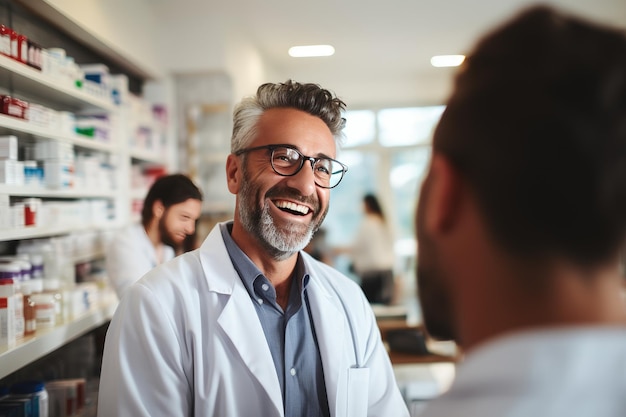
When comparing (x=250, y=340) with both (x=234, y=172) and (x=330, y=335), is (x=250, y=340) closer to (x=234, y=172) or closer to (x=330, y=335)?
(x=330, y=335)

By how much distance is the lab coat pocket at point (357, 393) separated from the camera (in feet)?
4.59

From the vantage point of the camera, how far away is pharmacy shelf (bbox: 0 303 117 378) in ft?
6.16

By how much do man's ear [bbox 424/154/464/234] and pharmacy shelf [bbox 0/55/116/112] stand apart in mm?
2014

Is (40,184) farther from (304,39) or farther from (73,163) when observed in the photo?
(304,39)

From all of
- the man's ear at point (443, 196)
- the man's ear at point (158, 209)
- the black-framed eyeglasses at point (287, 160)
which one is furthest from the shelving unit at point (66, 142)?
the man's ear at point (443, 196)

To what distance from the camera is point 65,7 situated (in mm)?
2678

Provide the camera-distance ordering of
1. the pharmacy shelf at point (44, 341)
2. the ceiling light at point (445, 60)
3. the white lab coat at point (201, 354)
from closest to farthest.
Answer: the white lab coat at point (201, 354), the pharmacy shelf at point (44, 341), the ceiling light at point (445, 60)

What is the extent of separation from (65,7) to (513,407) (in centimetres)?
289

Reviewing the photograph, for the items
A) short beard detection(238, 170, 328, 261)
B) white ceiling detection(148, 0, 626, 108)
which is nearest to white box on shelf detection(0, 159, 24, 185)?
short beard detection(238, 170, 328, 261)

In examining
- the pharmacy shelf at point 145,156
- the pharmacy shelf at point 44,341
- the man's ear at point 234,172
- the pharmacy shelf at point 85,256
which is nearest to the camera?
the man's ear at point 234,172

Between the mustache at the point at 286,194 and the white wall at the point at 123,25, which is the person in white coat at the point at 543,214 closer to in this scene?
the mustache at the point at 286,194

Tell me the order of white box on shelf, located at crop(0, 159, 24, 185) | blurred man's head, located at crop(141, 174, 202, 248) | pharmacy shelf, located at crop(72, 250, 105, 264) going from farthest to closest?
pharmacy shelf, located at crop(72, 250, 105, 264), blurred man's head, located at crop(141, 174, 202, 248), white box on shelf, located at crop(0, 159, 24, 185)

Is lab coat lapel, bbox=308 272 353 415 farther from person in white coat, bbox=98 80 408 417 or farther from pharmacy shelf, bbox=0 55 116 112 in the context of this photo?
pharmacy shelf, bbox=0 55 116 112

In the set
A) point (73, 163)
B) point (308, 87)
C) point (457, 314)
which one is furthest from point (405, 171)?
point (457, 314)
